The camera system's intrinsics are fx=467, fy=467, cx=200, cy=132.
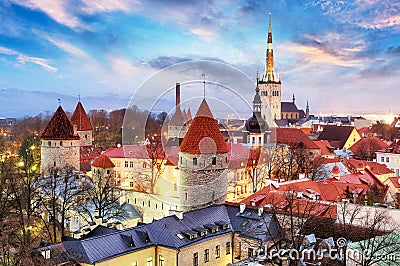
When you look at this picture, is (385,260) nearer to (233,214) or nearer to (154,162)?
(233,214)

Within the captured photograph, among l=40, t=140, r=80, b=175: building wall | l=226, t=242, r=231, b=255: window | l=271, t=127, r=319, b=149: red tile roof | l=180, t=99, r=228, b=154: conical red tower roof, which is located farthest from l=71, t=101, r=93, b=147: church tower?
l=226, t=242, r=231, b=255: window

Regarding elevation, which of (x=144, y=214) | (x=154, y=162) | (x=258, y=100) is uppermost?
(x=258, y=100)

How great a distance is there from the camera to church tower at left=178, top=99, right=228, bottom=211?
2147 centimetres

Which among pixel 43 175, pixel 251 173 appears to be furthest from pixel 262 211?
pixel 43 175

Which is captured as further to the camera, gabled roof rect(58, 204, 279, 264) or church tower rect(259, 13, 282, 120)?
church tower rect(259, 13, 282, 120)

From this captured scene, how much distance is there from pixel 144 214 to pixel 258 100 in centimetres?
1824

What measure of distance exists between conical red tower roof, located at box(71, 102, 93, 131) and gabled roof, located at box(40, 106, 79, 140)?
27.6 feet

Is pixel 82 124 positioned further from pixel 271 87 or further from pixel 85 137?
pixel 271 87

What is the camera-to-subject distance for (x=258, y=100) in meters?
40.2

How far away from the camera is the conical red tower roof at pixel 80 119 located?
144ft

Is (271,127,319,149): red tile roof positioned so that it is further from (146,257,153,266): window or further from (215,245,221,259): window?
(146,257,153,266): window

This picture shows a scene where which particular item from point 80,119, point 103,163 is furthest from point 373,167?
point 80,119

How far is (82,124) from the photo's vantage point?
44.1 metres

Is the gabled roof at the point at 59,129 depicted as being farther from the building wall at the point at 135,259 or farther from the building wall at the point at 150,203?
the building wall at the point at 135,259
